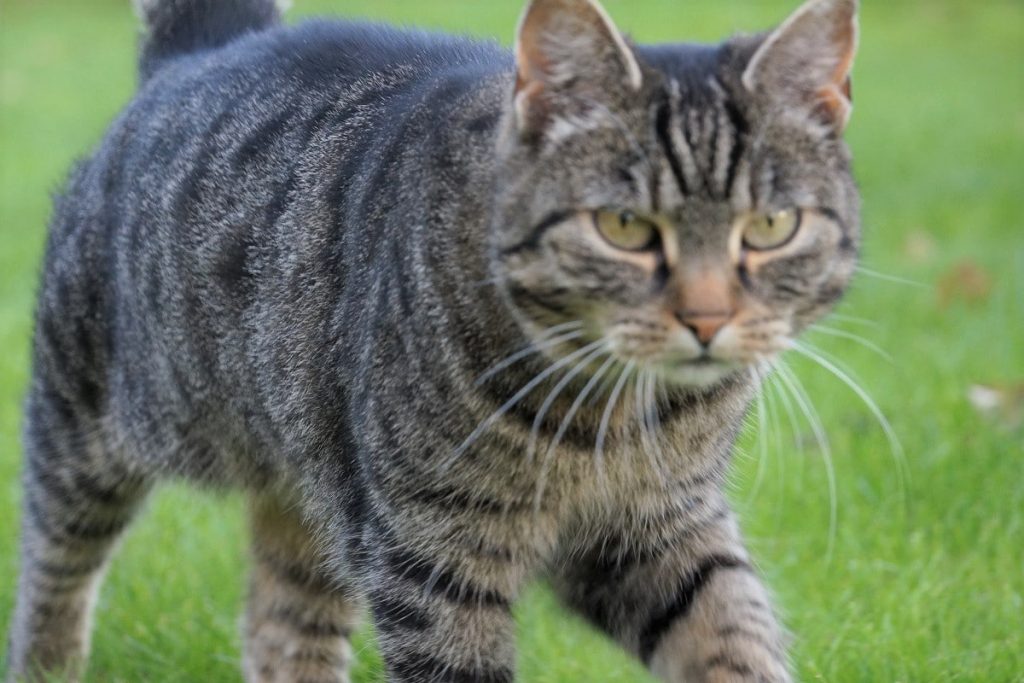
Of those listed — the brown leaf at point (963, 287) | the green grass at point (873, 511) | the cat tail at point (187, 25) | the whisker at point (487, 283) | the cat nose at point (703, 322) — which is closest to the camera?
the cat nose at point (703, 322)

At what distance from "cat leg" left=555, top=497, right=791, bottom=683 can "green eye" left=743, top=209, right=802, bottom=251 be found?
2.30ft

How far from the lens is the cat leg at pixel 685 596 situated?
3020 mm

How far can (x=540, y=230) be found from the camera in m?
2.56

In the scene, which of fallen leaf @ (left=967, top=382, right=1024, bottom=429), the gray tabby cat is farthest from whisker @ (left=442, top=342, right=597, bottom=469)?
fallen leaf @ (left=967, top=382, right=1024, bottom=429)

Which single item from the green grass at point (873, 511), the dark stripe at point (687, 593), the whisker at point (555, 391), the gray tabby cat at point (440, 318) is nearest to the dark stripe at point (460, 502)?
the gray tabby cat at point (440, 318)

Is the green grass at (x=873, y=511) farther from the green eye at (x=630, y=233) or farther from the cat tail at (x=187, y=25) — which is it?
the green eye at (x=630, y=233)

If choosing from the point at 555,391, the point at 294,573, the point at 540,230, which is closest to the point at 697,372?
the point at 555,391

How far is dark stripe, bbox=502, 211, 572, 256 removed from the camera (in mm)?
2543

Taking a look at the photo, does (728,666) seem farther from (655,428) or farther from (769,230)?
(769,230)

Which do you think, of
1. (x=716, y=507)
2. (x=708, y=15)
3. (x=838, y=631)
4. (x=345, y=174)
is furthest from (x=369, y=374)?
(x=708, y=15)

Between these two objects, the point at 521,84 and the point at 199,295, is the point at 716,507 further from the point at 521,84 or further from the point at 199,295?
the point at 199,295

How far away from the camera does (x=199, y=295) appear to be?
3443 millimetres

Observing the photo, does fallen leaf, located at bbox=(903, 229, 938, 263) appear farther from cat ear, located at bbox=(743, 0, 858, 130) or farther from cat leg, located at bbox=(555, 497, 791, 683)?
cat ear, located at bbox=(743, 0, 858, 130)

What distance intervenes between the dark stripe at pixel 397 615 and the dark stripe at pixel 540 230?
75cm
